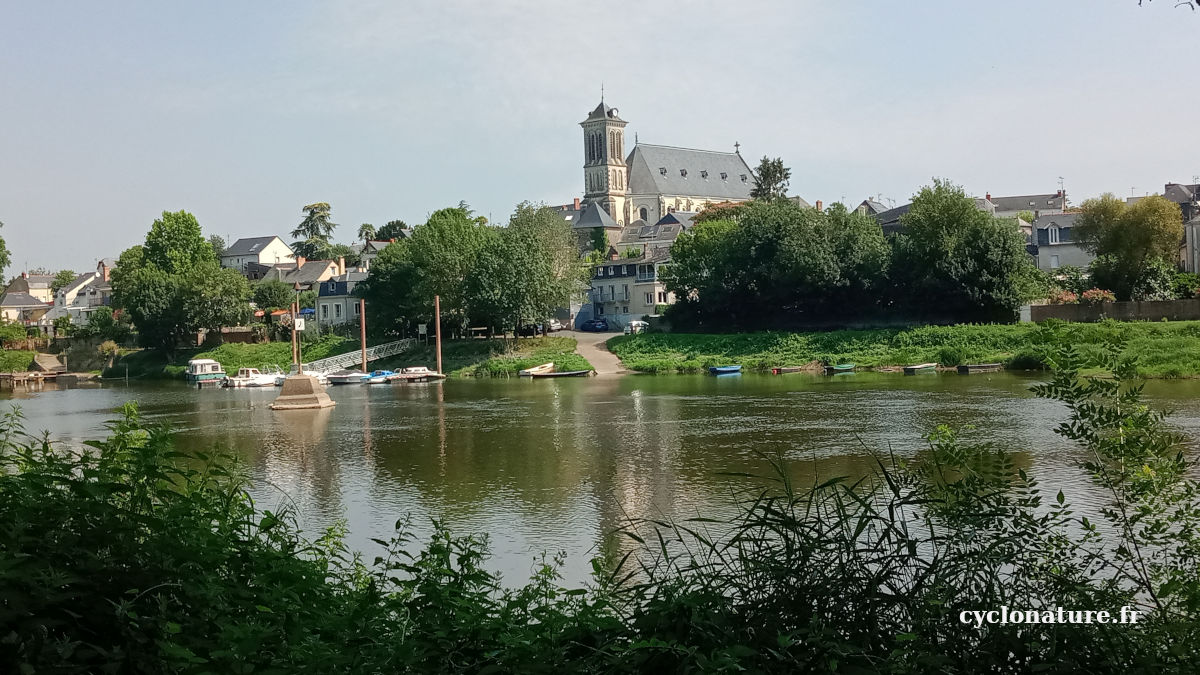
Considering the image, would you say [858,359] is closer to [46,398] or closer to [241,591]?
[46,398]

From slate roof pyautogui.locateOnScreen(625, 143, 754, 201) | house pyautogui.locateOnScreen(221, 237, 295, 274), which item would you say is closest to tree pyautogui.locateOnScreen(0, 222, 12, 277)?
Answer: house pyautogui.locateOnScreen(221, 237, 295, 274)

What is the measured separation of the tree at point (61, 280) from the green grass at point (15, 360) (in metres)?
53.6

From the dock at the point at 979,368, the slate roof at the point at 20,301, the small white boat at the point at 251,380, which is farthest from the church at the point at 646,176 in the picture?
the dock at the point at 979,368

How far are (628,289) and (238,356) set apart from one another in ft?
109

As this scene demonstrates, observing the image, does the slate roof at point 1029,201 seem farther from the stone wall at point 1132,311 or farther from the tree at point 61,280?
the tree at point 61,280

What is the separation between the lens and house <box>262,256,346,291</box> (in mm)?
103250

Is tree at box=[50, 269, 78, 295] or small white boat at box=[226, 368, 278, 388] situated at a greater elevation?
tree at box=[50, 269, 78, 295]

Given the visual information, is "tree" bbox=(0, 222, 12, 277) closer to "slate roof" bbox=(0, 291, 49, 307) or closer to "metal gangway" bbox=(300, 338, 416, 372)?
"metal gangway" bbox=(300, 338, 416, 372)

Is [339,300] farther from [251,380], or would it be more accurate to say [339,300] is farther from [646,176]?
[646,176]

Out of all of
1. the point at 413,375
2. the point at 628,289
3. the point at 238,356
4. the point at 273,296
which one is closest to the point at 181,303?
the point at 238,356

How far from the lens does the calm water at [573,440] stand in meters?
18.9

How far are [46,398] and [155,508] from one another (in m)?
58.7

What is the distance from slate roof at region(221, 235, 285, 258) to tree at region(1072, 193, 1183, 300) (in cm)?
9355

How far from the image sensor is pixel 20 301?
13725 centimetres
